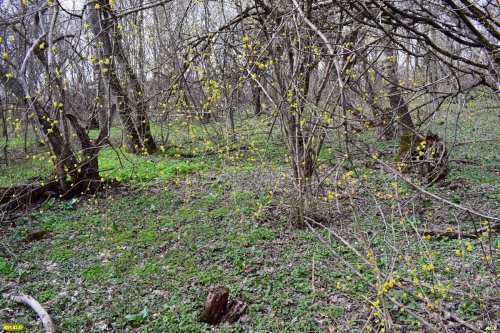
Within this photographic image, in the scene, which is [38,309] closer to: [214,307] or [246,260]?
[214,307]

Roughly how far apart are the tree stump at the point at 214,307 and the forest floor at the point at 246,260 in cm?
8

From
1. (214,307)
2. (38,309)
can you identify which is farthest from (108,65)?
(214,307)

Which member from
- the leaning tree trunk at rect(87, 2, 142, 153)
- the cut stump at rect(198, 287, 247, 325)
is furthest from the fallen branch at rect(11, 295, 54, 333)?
the leaning tree trunk at rect(87, 2, 142, 153)

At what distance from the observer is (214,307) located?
3572 mm

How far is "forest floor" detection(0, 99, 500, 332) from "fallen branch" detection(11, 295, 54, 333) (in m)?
0.07

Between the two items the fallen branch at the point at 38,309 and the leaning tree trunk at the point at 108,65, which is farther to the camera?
the leaning tree trunk at the point at 108,65

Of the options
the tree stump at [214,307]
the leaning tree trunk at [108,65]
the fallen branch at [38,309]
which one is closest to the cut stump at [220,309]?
the tree stump at [214,307]

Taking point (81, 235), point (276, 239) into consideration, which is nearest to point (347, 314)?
point (276, 239)

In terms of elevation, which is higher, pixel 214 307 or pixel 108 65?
pixel 108 65

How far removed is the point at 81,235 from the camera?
543 centimetres

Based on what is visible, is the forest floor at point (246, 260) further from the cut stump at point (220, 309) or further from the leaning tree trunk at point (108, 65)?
the leaning tree trunk at point (108, 65)

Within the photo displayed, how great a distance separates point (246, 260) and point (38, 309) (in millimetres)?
2064

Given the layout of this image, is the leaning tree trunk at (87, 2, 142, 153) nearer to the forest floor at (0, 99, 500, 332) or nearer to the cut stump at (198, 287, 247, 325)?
the forest floor at (0, 99, 500, 332)

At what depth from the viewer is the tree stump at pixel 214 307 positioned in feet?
11.6
